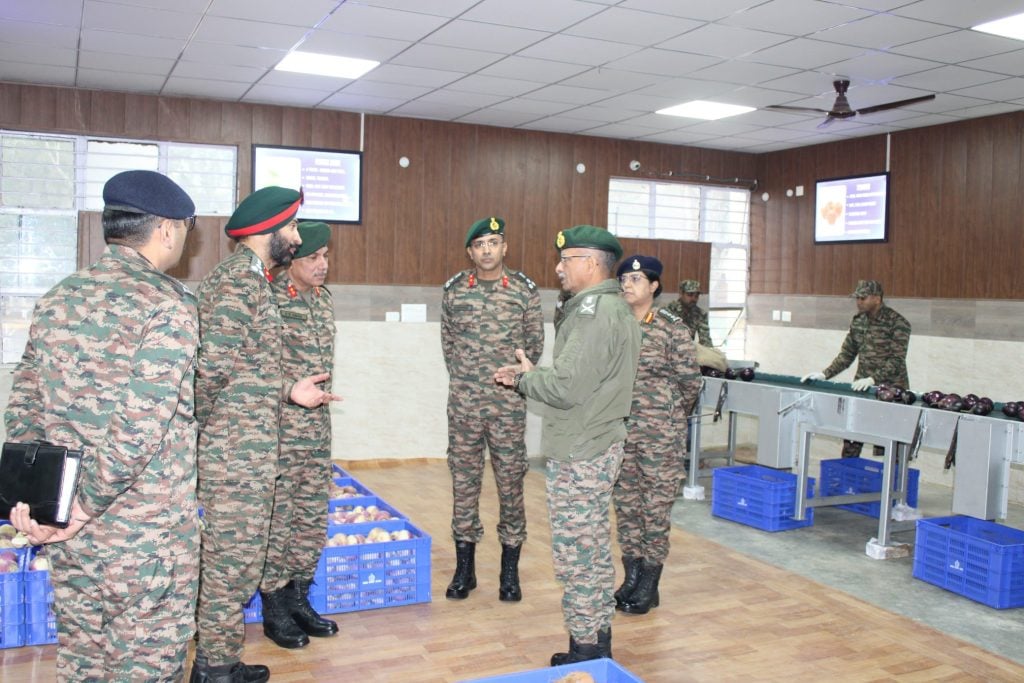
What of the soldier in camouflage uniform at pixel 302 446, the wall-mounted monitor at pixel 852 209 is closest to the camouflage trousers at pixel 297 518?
the soldier in camouflage uniform at pixel 302 446

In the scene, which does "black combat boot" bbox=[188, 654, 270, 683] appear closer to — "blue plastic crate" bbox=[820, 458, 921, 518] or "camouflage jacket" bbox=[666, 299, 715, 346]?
"blue plastic crate" bbox=[820, 458, 921, 518]

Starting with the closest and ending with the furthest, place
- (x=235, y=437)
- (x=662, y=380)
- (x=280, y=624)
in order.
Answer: (x=235, y=437)
(x=280, y=624)
(x=662, y=380)

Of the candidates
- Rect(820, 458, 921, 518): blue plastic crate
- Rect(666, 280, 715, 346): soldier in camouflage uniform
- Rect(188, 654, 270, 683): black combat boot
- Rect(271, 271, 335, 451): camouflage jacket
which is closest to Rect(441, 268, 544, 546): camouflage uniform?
Rect(271, 271, 335, 451): camouflage jacket

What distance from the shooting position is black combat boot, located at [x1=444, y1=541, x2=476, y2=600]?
442cm

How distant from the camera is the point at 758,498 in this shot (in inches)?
237

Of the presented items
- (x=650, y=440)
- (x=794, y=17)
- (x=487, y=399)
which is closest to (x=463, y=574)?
(x=487, y=399)

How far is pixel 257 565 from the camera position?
308cm

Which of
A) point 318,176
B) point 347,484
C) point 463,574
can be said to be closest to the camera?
point 463,574

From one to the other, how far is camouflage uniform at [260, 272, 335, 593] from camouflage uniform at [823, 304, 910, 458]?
179 inches

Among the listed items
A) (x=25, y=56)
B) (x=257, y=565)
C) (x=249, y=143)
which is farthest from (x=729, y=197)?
(x=257, y=565)

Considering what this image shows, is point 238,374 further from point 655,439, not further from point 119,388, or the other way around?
point 655,439

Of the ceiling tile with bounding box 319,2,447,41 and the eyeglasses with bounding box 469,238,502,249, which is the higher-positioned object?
the ceiling tile with bounding box 319,2,447,41

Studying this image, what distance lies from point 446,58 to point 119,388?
176 inches

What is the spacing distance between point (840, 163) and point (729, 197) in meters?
1.39
